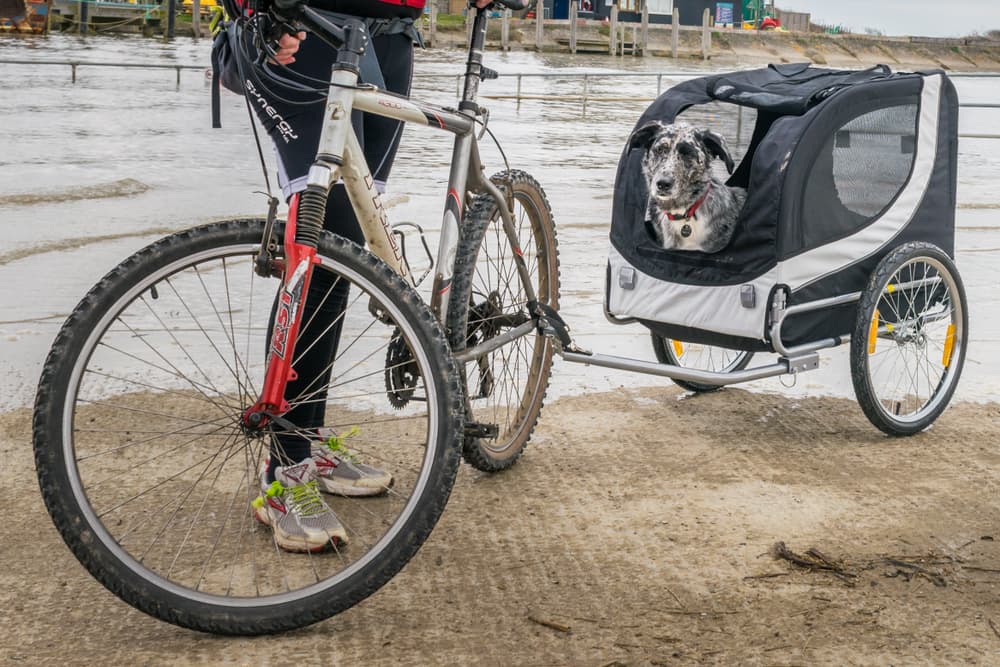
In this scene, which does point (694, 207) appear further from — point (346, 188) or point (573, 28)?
point (573, 28)

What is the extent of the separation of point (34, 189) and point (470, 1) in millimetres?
7105

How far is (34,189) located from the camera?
941cm

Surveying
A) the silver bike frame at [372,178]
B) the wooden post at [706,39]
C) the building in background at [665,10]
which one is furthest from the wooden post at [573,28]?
the silver bike frame at [372,178]

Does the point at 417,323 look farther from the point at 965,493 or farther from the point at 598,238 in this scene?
the point at 598,238

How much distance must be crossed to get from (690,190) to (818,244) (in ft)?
1.33

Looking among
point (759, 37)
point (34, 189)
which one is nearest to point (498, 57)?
point (759, 37)

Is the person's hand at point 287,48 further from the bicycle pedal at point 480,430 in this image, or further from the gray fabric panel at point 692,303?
the gray fabric panel at point 692,303

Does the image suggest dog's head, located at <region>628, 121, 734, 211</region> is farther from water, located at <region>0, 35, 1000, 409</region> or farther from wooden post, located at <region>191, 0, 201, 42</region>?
wooden post, located at <region>191, 0, 201, 42</region>

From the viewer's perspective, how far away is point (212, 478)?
10.8 feet

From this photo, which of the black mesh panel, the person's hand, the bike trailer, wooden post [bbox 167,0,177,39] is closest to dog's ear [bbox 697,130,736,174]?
the bike trailer

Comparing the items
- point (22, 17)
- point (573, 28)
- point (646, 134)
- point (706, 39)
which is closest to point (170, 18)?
→ point (22, 17)

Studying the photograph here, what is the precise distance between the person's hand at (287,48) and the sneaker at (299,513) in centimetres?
93

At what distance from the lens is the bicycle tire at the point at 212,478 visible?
7.54ft

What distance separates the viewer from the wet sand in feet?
7.93
